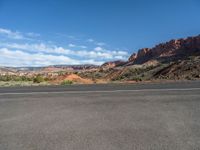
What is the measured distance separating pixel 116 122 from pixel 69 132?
1402 mm

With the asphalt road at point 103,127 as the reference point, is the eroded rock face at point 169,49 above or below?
above

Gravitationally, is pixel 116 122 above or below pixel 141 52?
below

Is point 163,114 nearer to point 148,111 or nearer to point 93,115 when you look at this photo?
point 148,111

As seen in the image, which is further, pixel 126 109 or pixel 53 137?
pixel 126 109

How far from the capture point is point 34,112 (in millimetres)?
9227

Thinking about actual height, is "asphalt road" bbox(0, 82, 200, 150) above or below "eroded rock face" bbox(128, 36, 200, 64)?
below

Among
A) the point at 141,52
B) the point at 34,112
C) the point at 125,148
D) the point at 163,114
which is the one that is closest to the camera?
the point at 125,148

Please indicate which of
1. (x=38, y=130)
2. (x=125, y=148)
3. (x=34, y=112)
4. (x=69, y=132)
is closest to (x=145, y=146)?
(x=125, y=148)

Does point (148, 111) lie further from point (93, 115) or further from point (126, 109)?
point (93, 115)

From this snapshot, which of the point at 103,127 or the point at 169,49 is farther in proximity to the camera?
the point at 169,49

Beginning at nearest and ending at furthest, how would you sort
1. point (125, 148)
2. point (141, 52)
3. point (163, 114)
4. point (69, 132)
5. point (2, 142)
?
point (125, 148) → point (2, 142) → point (69, 132) → point (163, 114) → point (141, 52)

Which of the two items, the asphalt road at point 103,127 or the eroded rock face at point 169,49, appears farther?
the eroded rock face at point 169,49

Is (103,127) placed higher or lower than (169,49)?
lower

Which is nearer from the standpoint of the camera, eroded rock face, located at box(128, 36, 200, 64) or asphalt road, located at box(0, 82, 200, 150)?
asphalt road, located at box(0, 82, 200, 150)
